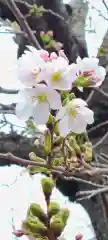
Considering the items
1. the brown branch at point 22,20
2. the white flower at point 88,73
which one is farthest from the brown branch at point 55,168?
the brown branch at point 22,20

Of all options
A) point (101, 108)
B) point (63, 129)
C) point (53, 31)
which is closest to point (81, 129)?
point (63, 129)

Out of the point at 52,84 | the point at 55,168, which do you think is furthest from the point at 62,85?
the point at 55,168

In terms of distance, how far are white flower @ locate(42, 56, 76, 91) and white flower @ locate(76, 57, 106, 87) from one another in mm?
18

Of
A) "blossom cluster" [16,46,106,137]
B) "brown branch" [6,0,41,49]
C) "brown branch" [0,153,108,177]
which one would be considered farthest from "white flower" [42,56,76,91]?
"brown branch" [6,0,41,49]

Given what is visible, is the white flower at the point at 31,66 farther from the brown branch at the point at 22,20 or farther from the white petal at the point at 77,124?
the brown branch at the point at 22,20

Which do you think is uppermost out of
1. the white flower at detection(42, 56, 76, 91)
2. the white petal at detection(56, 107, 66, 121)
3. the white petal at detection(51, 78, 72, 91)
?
the white flower at detection(42, 56, 76, 91)

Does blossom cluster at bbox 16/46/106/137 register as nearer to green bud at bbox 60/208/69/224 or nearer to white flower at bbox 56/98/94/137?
white flower at bbox 56/98/94/137

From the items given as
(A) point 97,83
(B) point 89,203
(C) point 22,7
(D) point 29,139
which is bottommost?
(B) point 89,203

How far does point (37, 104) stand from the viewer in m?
0.58

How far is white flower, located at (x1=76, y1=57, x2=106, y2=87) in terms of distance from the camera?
0.59 m

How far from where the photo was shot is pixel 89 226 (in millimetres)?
1959

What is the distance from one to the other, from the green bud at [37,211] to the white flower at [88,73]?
0.17 metres

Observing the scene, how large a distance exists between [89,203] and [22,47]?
2.50 feet

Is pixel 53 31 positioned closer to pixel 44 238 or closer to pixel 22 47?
pixel 22 47
